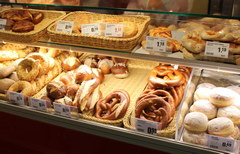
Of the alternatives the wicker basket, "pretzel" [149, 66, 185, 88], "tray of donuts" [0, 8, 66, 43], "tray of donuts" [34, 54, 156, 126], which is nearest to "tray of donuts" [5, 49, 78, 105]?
"tray of donuts" [34, 54, 156, 126]

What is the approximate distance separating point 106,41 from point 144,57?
322mm

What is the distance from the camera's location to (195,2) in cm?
352

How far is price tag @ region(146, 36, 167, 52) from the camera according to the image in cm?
177

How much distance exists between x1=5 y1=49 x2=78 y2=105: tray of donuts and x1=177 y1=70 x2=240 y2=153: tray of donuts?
1426 mm

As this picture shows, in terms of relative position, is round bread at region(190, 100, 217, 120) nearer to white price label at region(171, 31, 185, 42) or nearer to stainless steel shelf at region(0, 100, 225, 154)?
stainless steel shelf at region(0, 100, 225, 154)

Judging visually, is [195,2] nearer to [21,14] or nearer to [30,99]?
[21,14]

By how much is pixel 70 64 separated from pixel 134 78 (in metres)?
0.69

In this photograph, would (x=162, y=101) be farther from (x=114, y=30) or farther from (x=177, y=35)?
(x=114, y=30)

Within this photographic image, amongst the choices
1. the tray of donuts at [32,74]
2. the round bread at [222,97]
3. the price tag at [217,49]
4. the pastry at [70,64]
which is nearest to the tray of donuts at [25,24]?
the tray of donuts at [32,74]

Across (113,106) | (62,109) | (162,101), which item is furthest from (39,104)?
(162,101)

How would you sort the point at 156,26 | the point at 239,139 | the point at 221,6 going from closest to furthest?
the point at 239,139
the point at 156,26
the point at 221,6

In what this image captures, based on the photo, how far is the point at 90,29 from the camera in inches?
82.4

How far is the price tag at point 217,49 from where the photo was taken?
1597 mm

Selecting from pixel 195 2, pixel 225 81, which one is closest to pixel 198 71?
pixel 225 81
